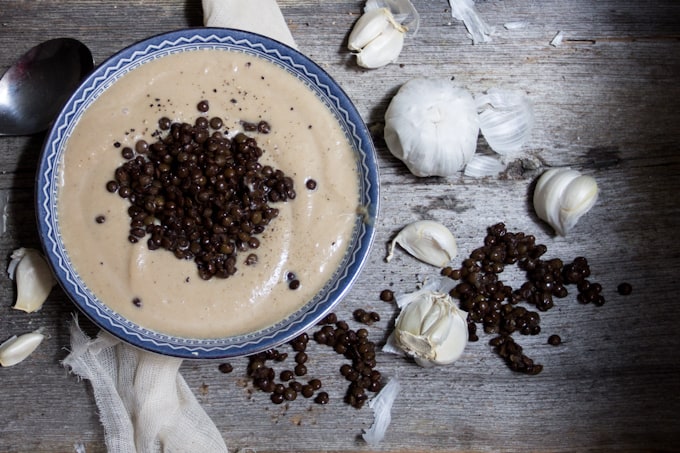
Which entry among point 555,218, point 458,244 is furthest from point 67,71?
point 555,218

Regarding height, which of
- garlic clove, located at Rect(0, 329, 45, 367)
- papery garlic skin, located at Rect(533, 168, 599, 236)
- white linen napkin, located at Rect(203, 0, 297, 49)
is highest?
white linen napkin, located at Rect(203, 0, 297, 49)

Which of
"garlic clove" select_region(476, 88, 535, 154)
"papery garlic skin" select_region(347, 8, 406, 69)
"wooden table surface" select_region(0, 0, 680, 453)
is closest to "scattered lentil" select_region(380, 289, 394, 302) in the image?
"wooden table surface" select_region(0, 0, 680, 453)

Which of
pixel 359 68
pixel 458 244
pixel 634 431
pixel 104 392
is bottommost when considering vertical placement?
pixel 634 431

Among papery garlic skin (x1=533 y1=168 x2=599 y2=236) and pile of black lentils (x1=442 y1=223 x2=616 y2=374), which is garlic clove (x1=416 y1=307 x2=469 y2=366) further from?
papery garlic skin (x1=533 y1=168 x2=599 y2=236)

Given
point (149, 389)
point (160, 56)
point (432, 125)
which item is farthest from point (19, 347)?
point (432, 125)

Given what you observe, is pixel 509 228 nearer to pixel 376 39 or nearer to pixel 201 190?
pixel 376 39

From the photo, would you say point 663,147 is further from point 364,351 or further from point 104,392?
point 104,392
